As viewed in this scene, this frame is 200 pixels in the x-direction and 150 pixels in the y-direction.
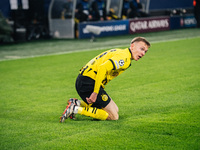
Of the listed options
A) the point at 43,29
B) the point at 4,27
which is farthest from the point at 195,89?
the point at 43,29

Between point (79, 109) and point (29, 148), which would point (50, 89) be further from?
point (29, 148)

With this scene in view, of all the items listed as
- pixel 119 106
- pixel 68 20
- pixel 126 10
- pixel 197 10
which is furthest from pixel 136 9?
pixel 119 106

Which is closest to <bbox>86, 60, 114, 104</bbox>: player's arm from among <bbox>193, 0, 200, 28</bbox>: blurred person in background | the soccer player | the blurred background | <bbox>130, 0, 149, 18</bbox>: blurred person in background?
the soccer player

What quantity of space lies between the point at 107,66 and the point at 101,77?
0.61ft

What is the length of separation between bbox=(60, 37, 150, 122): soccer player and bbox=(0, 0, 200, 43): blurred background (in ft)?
45.3

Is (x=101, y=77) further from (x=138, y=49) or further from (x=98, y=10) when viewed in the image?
(x=98, y=10)

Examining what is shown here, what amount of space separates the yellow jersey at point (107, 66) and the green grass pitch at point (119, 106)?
0.73 m

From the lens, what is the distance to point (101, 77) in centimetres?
541

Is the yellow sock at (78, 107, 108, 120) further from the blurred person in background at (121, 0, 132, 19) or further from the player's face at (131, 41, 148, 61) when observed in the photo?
the blurred person in background at (121, 0, 132, 19)

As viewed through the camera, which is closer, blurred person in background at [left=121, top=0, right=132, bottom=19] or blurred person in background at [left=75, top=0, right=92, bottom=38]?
blurred person in background at [left=75, top=0, right=92, bottom=38]

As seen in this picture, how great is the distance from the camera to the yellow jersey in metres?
5.41

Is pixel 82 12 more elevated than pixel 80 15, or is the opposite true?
pixel 82 12

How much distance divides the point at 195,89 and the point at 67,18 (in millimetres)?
14662

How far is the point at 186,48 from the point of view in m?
15.2
